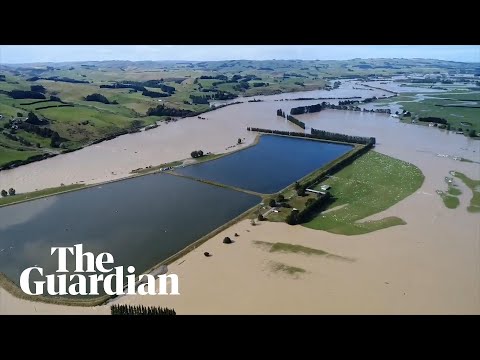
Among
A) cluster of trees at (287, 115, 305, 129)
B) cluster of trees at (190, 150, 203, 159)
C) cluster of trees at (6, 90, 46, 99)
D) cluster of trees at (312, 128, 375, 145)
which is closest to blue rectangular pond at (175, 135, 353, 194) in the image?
cluster of trees at (312, 128, 375, 145)

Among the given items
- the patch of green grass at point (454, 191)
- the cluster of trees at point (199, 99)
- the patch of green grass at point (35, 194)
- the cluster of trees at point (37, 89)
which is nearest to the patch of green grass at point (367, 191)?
the patch of green grass at point (454, 191)

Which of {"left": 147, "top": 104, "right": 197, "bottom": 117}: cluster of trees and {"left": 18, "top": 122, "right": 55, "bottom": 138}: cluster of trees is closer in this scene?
{"left": 18, "top": 122, "right": 55, "bottom": 138}: cluster of trees

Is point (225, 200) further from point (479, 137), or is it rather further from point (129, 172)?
point (479, 137)

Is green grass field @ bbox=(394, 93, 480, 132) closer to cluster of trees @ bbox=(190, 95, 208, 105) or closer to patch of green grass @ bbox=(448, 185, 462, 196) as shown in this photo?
patch of green grass @ bbox=(448, 185, 462, 196)

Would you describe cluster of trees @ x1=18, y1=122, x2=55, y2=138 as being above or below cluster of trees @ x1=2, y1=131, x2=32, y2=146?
above

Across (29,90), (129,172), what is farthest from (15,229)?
(29,90)

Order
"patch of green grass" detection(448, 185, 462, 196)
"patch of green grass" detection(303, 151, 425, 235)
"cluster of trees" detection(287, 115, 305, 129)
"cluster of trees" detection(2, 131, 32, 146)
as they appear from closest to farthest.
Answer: "patch of green grass" detection(303, 151, 425, 235) → "patch of green grass" detection(448, 185, 462, 196) → "cluster of trees" detection(2, 131, 32, 146) → "cluster of trees" detection(287, 115, 305, 129)

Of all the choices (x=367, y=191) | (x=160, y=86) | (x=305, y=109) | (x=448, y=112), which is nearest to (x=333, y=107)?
(x=305, y=109)
